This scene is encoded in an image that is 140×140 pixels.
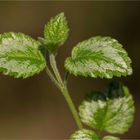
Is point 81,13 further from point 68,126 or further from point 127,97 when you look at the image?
point 127,97

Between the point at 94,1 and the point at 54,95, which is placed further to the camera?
the point at 94,1

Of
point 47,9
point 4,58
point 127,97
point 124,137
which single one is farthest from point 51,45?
point 47,9

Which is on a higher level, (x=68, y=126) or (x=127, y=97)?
(x=68, y=126)

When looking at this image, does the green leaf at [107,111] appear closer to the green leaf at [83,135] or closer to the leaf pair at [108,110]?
the leaf pair at [108,110]

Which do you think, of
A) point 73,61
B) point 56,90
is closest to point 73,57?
point 73,61

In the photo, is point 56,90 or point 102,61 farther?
point 56,90

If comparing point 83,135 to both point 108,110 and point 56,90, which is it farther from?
Result: point 56,90

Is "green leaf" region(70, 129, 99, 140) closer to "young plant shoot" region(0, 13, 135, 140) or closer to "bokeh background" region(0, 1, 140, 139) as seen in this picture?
"young plant shoot" region(0, 13, 135, 140)
